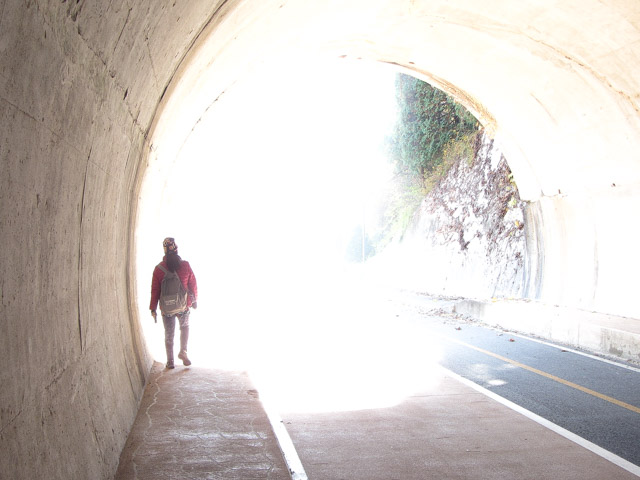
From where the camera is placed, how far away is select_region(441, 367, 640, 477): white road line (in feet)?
15.8

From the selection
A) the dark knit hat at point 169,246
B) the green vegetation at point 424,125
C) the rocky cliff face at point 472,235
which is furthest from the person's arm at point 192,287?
the green vegetation at point 424,125

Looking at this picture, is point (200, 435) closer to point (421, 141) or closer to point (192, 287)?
point (192, 287)

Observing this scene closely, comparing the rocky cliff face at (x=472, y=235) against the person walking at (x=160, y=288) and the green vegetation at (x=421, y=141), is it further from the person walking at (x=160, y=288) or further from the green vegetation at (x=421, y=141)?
the person walking at (x=160, y=288)

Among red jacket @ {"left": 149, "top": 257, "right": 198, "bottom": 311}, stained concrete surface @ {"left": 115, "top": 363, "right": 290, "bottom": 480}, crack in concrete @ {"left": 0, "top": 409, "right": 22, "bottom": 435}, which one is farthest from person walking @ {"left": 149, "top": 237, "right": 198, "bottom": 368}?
crack in concrete @ {"left": 0, "top": 409, "right": 22, "bottom": 435}

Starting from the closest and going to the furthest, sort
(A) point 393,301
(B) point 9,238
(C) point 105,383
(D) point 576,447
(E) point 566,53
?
1. (B) point 9,238
2. (C) point 105,383
3. (D) point 576,447
4. (E) point 566,53
5. (A) point 393,301

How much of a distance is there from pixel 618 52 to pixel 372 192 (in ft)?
90.1

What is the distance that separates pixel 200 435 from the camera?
5602mm

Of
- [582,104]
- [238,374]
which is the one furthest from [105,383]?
[582,104]

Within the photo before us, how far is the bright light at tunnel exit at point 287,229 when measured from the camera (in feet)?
30.2

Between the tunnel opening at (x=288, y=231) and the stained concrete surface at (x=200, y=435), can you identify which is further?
the tunnel opening at (x=288, y=231)

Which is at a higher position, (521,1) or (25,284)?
(521,1)

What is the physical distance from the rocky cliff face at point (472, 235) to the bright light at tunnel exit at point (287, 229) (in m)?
3.39

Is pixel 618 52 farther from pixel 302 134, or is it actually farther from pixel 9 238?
pixel 302 134

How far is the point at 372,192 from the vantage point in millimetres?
37094
